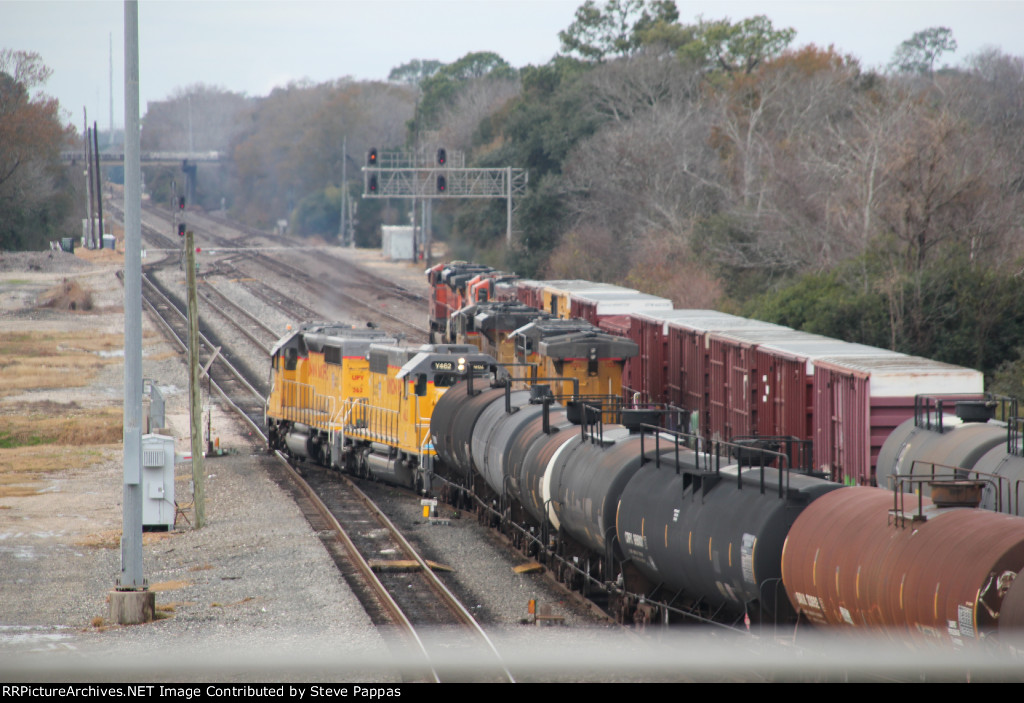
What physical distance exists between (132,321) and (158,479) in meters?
5.67

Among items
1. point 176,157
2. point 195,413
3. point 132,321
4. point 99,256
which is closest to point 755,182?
point 195,413

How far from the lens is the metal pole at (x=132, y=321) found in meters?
14.9

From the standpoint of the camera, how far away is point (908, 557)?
28.0ft

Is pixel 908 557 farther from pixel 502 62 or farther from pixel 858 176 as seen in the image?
pixel 502 62

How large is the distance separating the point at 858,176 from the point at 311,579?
27860mm

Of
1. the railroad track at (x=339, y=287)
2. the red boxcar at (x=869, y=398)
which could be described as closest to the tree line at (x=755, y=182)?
the railroad track at (x=339, y=287)

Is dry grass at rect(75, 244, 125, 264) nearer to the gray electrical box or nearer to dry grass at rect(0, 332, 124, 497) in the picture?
dry grass at rect(0, 332, 124, 497)

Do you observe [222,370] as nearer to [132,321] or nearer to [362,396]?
[362,396]

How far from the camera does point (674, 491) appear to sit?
12.3 meters

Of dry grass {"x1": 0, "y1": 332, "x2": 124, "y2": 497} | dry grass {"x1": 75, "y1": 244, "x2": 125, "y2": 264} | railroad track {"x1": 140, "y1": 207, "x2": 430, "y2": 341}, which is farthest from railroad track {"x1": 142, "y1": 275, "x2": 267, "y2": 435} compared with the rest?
dry grass {"x1": 75, "y1": 244, "x2": 125, "y2": 264}

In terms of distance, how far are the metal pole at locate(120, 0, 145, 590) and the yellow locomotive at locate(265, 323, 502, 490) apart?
8.58m

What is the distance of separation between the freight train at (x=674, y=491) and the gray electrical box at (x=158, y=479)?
17.3ft

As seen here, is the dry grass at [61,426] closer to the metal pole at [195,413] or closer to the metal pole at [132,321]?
the metal pole at [195,413]

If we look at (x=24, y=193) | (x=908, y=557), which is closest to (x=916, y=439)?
(x=908, y=557)
